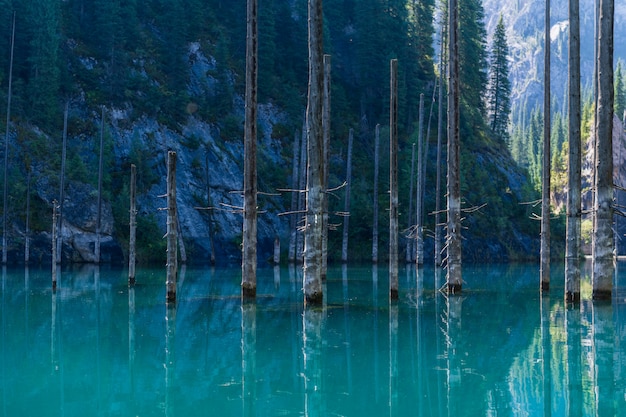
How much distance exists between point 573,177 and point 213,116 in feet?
151

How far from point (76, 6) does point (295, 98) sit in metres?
21.9

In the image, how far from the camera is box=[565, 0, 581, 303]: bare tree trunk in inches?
825

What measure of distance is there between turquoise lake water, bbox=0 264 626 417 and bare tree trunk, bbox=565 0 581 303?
90 cm

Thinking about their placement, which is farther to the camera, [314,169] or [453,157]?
[453,157]

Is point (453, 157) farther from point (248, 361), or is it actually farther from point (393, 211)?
point (248, 361)

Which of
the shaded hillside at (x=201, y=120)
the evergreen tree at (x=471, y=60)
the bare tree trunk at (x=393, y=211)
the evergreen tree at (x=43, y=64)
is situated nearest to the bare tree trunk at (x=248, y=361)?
the bare tree trunk at (x=393, y=211)

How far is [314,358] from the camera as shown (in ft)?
39.1

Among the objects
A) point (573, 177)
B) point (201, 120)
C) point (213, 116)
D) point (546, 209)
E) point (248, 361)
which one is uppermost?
point (213, 116)

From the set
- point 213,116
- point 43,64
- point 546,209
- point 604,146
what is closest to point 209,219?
point 213,116

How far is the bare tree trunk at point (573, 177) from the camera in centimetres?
2095

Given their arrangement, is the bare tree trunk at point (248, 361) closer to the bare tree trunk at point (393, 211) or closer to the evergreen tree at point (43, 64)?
the bare tree trunk at point (393, 211)

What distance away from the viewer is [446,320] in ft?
57.2

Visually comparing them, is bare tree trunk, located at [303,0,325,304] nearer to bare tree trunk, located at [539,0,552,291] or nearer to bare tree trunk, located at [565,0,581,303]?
bare tree trunk, located at [565,0,581,303]

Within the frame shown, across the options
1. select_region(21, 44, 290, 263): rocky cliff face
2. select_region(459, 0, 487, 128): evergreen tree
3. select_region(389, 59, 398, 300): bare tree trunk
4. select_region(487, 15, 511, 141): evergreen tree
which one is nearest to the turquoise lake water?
select_region(389, 59, 398, 300): bare tree trunk
